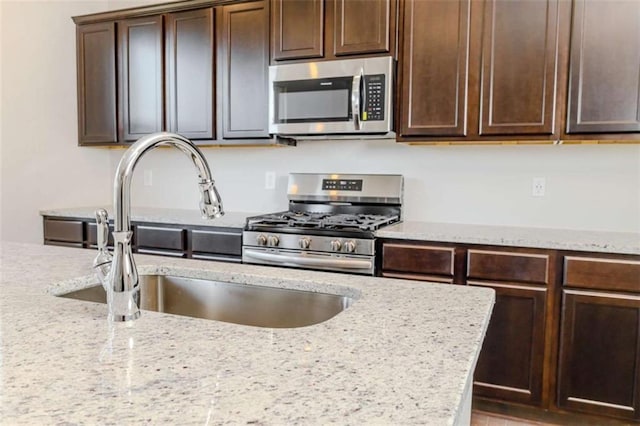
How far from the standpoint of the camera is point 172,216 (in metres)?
3.16

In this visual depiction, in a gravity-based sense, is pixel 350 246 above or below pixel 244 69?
below

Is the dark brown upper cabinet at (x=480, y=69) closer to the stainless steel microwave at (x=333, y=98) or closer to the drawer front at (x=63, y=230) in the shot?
the stainless steel microwave at (x=333, y=98)

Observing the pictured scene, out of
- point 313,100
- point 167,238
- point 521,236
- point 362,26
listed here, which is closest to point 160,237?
point 167,238

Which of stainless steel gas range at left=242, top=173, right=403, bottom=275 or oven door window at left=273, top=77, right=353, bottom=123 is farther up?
oven door window at left=273, top=77, right=353, bottom=123

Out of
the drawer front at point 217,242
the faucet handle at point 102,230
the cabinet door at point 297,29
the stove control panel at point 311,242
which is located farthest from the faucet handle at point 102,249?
the cabinet door at point 297,29

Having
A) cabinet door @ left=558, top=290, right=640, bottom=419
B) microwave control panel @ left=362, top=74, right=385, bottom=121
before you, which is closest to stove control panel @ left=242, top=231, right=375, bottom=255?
microwave control panel @ left=362, top=74, right=385, bottom=121

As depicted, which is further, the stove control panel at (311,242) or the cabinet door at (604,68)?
the stove control panel at (311,242)

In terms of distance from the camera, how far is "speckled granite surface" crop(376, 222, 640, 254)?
7.11ft

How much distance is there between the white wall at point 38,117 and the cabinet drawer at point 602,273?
3330 mm

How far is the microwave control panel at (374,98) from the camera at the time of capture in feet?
8.82

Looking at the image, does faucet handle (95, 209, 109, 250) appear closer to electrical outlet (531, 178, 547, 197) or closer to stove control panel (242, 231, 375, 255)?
stove control panel (242, 231, 375, 255)

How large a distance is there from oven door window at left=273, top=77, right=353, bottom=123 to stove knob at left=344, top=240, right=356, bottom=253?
0.72m

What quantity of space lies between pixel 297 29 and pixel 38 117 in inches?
75.5

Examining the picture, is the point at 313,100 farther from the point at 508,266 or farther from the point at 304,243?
the point at 508,266
